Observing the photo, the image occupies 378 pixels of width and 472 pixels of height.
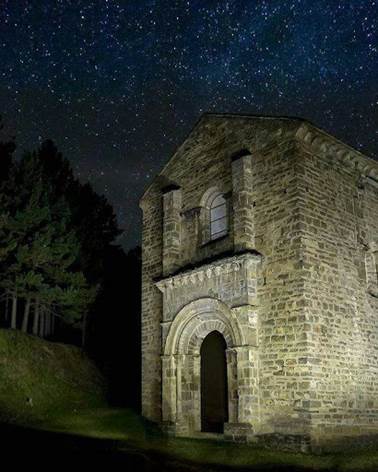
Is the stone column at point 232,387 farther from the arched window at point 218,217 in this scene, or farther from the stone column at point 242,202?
the arched window at point 218,217

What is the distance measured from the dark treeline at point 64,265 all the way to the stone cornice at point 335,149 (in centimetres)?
1218

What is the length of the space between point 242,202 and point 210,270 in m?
2.00

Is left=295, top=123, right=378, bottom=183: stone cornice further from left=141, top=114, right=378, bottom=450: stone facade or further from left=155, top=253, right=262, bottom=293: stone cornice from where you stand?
left=155, top=253, right=262, bottom=293: stone cornice

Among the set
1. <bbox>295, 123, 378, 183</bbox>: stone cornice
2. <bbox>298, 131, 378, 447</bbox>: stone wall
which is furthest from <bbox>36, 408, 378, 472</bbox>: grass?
<bbox>295, 123, 378, 183</bbox>: stone cornice

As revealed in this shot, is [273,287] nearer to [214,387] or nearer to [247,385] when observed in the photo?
[247,385]

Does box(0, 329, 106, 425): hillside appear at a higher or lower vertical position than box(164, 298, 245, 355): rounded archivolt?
lower

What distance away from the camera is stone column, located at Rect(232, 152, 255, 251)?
1298 centimetres

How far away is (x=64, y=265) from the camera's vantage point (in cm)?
2223

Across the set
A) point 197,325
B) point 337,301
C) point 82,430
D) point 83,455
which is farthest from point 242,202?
point 82,430

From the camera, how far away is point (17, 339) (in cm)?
2022

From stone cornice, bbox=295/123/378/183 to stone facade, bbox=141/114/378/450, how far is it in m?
0.04

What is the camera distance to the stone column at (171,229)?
15.3 meters

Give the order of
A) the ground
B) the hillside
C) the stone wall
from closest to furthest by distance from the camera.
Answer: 1. the ground
2. the stone wall
3. the hillside

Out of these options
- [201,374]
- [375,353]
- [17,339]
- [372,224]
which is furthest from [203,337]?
[17,339]
